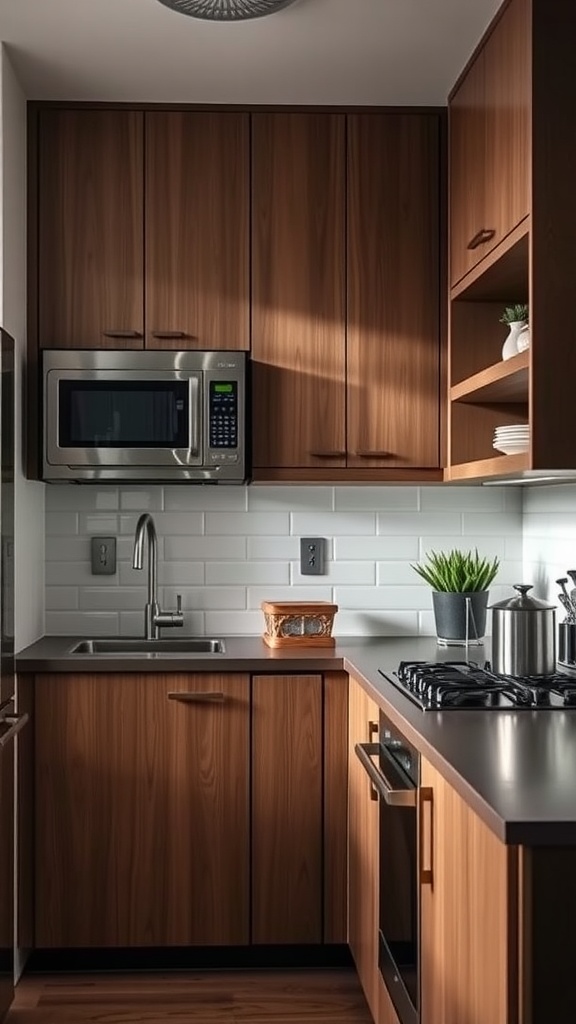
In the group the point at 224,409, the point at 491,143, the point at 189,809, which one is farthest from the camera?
the point at 224,409

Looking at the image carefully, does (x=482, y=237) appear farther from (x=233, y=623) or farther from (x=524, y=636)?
(x=233, y=623)

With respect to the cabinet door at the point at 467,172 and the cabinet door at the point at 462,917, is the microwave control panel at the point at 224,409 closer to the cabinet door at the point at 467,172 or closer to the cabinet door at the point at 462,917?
the cabinet door at the point at 467,172

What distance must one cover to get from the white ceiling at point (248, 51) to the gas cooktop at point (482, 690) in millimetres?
1552

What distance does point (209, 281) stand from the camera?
3.38 m

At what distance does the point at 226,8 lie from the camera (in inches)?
104

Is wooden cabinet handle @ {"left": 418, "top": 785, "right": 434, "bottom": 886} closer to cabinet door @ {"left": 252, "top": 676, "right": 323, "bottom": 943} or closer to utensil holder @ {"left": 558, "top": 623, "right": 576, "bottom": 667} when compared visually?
utensil holder @ {"left": 558, "top": 623, "right": 576, "bottom": 667}

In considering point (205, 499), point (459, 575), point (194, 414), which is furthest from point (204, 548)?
point (459, 575)

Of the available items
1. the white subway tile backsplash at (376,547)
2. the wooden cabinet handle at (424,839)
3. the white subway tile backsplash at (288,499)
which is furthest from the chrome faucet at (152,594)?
the wooden cabinet handle at (424,839)

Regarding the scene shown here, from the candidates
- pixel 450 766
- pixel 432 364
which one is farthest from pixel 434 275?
pixel 450 766

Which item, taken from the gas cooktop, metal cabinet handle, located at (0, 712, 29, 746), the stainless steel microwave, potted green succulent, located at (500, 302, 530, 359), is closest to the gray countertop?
the gas cooktop

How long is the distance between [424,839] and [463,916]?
29 cm

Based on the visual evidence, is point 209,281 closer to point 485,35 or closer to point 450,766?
point 485,35

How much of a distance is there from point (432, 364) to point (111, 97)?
1.21 metres

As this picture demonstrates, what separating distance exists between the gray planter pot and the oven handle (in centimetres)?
80
